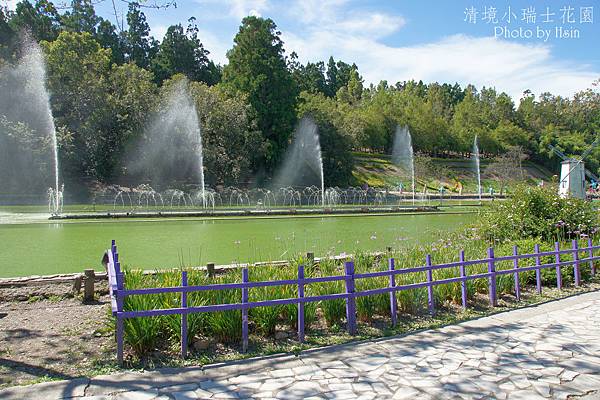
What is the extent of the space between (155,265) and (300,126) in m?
36.5

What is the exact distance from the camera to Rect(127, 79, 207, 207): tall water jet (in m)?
36.6

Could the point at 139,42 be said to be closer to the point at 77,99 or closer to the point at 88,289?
the point at 77,99

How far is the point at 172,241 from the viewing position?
1345 centimetres

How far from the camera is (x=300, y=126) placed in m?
45.0

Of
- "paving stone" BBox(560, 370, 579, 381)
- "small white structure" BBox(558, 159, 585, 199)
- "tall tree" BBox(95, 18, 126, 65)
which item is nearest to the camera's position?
"paving stone" BBox(560, 370, 579, 381)

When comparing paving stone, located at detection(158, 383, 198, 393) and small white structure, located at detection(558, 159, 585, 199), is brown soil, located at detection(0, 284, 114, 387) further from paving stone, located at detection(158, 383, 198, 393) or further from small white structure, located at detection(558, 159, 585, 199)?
small white structure, located at detection(558, 159, 585, 199)

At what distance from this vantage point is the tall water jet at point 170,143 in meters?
36.6

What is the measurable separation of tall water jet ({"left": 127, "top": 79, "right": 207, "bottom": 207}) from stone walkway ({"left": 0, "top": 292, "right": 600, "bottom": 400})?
106 ft

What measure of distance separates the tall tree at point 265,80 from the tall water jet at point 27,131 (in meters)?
15.3

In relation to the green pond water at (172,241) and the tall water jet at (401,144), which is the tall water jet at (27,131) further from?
the tall water jet at (401,144)

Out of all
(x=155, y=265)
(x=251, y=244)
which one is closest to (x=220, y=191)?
(x=251, y=244)

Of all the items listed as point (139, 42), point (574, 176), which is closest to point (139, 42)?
point (139, 42)

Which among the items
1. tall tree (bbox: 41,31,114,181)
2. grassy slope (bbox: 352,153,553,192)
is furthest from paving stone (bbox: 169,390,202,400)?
grassy slope (bbox: 352,153,553,192)

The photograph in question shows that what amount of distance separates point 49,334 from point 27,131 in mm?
30172
